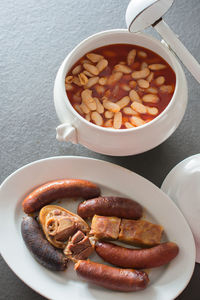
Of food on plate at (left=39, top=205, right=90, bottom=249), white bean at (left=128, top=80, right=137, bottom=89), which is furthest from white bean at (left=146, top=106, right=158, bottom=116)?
food on plate at (left=39, top=205, right=90, bottom=249)

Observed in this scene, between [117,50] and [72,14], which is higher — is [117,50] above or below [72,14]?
below

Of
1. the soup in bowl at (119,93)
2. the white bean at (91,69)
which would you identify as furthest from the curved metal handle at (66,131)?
→ the white bean at (91,69)

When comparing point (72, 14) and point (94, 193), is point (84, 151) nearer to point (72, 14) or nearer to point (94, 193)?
point (94, 193)

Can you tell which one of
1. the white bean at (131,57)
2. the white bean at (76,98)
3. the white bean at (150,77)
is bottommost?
the white bean at (150,77)

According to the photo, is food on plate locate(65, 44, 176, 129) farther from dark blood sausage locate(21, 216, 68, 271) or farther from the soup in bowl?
dark blood sausage locate(21, 216, 68, 271)

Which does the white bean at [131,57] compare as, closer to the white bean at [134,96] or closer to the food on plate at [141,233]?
the white bean at [134,96]

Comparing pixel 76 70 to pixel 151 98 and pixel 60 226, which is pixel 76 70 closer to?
pixel 151 98

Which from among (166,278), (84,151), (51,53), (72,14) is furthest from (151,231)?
(72,14)
